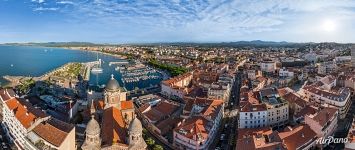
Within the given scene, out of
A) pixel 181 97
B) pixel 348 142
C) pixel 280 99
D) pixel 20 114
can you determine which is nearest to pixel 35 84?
pixel 181 97

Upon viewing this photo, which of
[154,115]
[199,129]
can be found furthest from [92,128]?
[154,115]

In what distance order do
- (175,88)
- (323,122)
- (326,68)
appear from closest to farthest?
(323,122) → (175,88) → (326,68)

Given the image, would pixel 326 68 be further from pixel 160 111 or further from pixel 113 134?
pixel 113 134

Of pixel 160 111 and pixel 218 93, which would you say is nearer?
pixel 160 111

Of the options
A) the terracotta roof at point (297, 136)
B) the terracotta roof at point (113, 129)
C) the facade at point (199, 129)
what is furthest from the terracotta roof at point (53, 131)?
the terracotta roof at point (297, 136)

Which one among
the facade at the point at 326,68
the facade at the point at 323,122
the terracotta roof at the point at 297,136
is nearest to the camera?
the terracotta roof at the point at 297,136

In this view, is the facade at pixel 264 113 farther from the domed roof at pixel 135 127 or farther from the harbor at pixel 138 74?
the harbor at pixel 138 74
